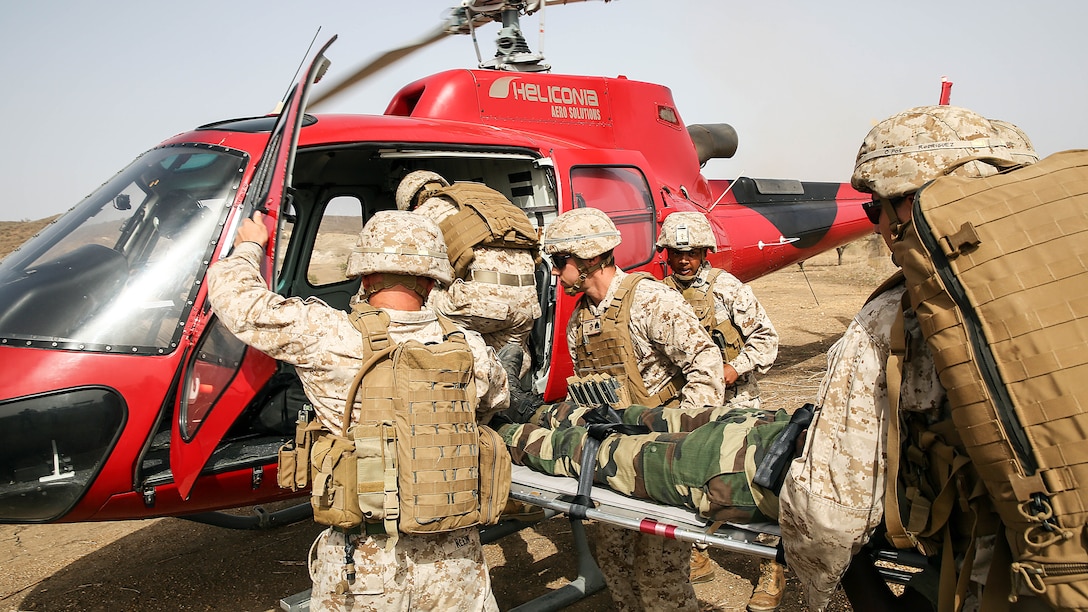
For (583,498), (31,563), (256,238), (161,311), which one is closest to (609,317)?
(583,498)

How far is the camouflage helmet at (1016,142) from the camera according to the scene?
5.80 ft

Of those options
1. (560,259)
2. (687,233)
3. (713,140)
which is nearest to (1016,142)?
(560,259)

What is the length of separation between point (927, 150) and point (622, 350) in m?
1.78

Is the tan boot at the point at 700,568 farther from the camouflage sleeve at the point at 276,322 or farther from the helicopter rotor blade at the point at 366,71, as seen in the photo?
the helicopter rotor blade at the point at 366,71

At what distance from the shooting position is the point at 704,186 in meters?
7.00

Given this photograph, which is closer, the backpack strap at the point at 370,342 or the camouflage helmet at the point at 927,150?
the camouflage helmet at the point at 927,150

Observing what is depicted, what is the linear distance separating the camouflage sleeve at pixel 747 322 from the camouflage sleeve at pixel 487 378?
1883 millimetres

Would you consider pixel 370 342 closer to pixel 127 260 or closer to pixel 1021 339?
pixel 127 260

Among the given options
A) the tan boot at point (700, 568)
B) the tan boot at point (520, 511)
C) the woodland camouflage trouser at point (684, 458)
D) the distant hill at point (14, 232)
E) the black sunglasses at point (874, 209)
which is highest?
the distant hill at point (14, 232)

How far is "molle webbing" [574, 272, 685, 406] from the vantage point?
133 inches

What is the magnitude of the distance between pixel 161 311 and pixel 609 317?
1.85 meters

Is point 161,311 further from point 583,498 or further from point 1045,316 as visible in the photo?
point 1045,316

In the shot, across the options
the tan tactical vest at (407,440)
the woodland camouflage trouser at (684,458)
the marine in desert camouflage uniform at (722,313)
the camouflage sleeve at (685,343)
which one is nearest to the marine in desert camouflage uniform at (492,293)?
the camouflage sleeve at (685,343)

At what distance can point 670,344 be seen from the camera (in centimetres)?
334
